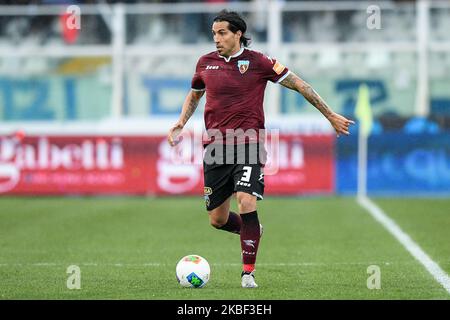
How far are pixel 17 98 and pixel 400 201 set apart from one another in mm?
8283

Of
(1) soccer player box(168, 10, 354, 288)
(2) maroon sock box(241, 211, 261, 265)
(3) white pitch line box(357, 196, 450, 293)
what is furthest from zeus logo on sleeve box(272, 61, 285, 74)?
(3) white pitch line box(357, 196, 450, 293)

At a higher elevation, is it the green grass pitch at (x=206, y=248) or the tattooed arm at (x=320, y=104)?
the tattooed arm at (x=320, y=104)

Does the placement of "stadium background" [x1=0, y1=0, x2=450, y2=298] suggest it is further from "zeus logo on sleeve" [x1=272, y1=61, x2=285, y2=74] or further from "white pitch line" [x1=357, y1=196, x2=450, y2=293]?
"zeus logo on sleeve" [x1=272, y1=61, x2=285, y2=74]

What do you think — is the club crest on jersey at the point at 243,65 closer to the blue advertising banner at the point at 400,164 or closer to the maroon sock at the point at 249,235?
the maroon sock at the point at 249,235

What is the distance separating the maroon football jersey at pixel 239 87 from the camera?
934cm

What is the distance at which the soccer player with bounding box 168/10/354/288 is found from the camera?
919 centimetres

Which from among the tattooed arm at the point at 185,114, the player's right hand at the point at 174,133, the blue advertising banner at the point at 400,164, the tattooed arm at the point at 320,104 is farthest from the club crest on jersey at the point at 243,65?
the blue advertising banner at the point at 400,164

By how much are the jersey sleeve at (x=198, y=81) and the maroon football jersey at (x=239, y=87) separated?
0.20 m

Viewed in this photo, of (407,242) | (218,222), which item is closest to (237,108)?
(218,222)

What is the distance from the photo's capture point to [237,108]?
30.7ft

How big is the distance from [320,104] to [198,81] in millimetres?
1160

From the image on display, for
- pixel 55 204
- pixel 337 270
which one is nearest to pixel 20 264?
pixel 337 270

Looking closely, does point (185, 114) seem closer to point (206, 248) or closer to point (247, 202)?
point (247, 202)
